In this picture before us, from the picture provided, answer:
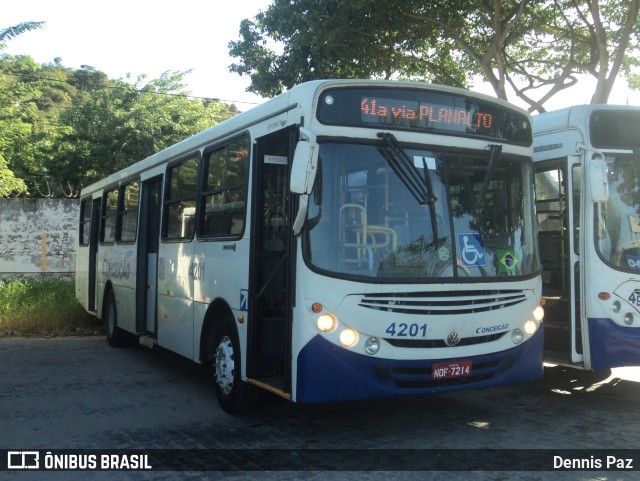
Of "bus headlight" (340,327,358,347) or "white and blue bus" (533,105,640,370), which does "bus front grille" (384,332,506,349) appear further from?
"white and blue bus" (533,105,640,370)

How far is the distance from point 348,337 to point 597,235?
117 inches

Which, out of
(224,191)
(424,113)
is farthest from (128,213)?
(424,113)

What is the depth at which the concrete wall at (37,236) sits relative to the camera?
1828cm

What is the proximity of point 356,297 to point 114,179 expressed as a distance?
24.1 feet

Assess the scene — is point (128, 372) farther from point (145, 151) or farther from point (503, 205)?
point (145, 151)

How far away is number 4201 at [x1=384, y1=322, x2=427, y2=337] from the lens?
527cm

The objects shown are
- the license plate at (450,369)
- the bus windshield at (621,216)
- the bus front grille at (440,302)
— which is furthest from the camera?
the bus windshield at (621,216)

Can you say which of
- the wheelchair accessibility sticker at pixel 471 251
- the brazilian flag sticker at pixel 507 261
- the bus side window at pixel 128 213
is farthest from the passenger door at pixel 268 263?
the bus side window at pixel 128 213

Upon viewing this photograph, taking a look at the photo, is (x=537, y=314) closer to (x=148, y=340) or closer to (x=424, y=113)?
(x=424, y=113)

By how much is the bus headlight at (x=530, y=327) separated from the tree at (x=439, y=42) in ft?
25.8

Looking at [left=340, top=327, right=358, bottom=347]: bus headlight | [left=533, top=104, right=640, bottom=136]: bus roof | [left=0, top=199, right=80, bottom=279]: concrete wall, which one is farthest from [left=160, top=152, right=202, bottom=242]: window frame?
[left=0, top=199, right=80, bottom=279]: concrete wall

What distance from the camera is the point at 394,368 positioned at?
5.28 meters

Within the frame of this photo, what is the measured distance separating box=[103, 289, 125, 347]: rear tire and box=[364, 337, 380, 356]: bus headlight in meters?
6.76

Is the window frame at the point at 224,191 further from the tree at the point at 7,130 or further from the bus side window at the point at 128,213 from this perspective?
the tree at the point at 7,130
